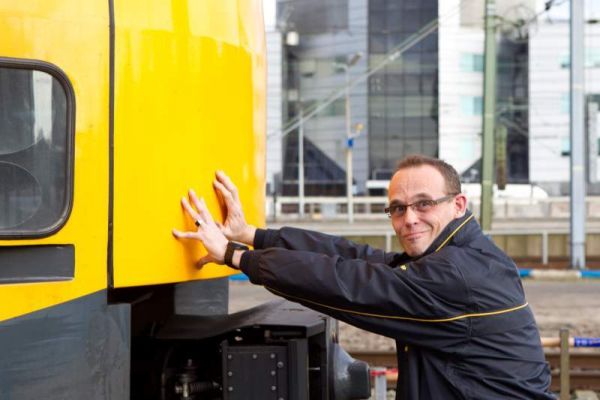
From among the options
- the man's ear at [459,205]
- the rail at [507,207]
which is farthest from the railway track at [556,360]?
the rail at [507,207]

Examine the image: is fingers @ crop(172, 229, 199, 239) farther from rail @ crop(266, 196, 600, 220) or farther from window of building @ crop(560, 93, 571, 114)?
window of building @ crop(560, 93, 571, 114)

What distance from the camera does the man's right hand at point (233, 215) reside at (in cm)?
291

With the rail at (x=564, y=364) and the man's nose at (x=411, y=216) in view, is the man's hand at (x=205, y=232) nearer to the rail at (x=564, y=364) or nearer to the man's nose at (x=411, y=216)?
the man's nose at (x=411, y=216)

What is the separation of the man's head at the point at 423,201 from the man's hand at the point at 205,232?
1.93 ft

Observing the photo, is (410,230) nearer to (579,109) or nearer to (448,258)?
(448,258)

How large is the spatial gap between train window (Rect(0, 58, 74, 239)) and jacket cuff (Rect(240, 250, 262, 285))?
582 millimetres

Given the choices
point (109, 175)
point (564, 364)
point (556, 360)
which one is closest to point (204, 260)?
point (109, 175)

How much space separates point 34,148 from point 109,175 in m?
0.23

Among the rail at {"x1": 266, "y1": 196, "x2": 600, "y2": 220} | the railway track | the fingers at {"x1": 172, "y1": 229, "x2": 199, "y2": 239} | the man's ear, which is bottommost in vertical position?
the railway track

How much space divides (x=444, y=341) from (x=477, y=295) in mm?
169

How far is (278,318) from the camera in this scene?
316cm

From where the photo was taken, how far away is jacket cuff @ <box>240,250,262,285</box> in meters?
2.65

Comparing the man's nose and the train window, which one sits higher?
the train window

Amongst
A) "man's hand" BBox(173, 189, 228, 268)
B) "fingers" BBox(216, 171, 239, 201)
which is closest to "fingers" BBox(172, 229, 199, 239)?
"man's hand" BBox(173, 189, 228, 268)
